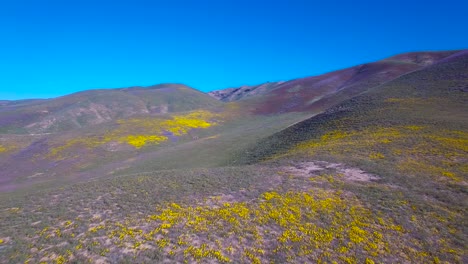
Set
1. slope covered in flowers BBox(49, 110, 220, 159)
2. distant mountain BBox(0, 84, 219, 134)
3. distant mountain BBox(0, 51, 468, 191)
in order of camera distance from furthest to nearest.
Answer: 1. distant mountain BBox(0, 84, 219, 134)
2. slope covered in flowers BBox(49, 110, 220, 159)
3. distant mountain BBox(0, 51, 468, 191)

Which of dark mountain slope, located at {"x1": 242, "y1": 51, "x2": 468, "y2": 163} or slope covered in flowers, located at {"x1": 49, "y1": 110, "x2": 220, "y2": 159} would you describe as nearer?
dark mountain slope, located at {"x1": 242, "y1": 51, "x2": 468, "y2": 163}

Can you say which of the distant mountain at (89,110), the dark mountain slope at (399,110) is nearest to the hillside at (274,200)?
the dark mountain slope at (399,110)

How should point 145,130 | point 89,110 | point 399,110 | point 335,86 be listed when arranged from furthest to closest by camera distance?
point 89,110 < point 335,86 < point 145,130 < point 399,110

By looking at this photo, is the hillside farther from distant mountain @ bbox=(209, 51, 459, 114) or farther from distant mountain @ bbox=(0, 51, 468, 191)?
distant mountain @ bbox=(209, 51, 459, 114)

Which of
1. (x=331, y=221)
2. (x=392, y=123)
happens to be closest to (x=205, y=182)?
(x=331, y=221)

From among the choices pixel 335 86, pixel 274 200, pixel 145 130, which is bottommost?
pixel 274 200

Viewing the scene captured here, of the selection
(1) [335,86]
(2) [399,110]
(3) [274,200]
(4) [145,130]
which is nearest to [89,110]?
(4) [145,130]

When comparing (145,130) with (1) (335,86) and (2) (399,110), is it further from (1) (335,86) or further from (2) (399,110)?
(1) (335,86)

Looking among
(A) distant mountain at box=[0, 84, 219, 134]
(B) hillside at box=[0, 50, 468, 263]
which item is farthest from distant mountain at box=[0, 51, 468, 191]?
(B) hillside at box=[0, 50, 468, 263]

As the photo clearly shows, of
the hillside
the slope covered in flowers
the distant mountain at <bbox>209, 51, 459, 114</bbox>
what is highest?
the distant mountain at <bbox>209, 51, 459, 114</bbox>

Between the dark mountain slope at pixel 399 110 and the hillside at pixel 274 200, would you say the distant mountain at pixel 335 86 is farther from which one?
the hillside at pixel 274 200
